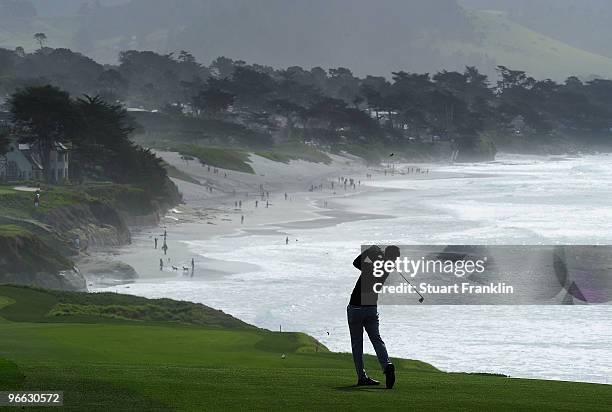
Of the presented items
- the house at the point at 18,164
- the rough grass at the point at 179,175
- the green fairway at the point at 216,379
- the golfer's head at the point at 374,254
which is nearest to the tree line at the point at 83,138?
the house at the point at 18,164

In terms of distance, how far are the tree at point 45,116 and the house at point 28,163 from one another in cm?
153

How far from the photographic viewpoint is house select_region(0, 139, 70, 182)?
304ft

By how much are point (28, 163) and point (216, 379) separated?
266 feet

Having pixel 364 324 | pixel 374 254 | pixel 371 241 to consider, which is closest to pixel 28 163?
pixel 371 241

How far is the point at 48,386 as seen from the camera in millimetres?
15375

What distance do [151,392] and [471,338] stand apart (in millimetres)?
23901

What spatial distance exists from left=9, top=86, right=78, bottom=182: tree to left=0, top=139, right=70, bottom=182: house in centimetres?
153

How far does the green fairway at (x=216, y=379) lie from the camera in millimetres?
15039

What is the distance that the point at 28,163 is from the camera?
94062 millimetres

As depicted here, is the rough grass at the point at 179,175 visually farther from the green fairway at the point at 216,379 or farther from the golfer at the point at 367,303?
the golfer at the point at 367,303

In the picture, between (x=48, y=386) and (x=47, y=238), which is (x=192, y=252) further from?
(x=48, y=386)

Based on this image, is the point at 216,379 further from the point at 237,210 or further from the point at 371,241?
the point at 237,210

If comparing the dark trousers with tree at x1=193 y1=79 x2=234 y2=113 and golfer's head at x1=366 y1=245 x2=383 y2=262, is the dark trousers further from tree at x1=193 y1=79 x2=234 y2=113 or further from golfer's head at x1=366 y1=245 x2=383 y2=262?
tree at x1=193 y1=79 x2=234 y2=113

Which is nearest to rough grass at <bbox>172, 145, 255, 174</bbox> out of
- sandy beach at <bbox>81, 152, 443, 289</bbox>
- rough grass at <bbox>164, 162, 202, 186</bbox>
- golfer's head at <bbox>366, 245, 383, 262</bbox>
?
sandy beach at <bbox>81, 152, 443, 289</bbox>
